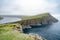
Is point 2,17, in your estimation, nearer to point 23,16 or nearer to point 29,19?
point 23,16

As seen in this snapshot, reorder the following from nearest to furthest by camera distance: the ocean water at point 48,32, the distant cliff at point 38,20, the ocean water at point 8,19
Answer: the ocean water at point 48,32
the ocean water at point 8,19
the distant cliff at point 38,20

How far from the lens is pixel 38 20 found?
25531mm

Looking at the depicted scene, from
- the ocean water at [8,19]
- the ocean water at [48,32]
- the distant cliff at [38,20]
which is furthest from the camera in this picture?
the distant cliff at [38,20]

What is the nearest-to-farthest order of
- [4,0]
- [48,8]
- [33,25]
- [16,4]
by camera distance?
1. [4,0]
2. [16,4]
3. [48,8]
4. [33,25]

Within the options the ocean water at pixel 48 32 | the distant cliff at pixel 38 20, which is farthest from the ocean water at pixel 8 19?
the ocean water at pixel 48 32

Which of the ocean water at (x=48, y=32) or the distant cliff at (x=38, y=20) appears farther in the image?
Result: the distant cliff at (x=38, y=20)

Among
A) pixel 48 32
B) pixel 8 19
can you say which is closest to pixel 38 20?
pixel 8 19

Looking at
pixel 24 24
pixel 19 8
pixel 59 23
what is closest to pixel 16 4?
pixel 19 8

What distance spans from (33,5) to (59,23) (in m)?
5.70

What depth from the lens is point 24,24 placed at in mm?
22484

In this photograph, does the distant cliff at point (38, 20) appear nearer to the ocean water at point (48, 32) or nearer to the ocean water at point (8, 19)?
the ocean water at point (8, 19)

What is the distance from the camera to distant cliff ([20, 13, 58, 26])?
2261 cm

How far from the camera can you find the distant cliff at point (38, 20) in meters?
22.6

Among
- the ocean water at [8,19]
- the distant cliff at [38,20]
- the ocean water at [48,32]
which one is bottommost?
the ocean water at [48,32]
